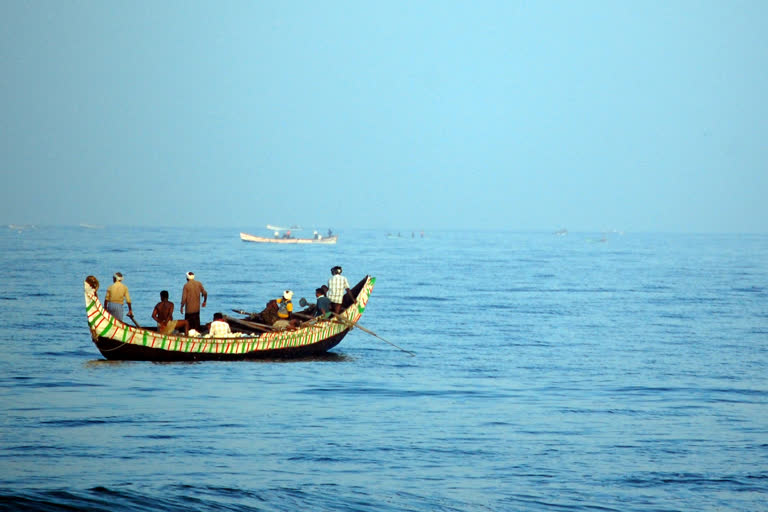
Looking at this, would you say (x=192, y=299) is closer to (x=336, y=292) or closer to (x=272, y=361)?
(x=272, y=361)

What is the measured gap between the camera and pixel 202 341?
26328 mm

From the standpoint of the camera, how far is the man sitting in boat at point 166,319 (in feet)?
85.4

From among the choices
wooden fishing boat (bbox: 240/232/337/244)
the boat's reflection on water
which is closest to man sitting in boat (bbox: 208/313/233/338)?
the boat's reflection on water

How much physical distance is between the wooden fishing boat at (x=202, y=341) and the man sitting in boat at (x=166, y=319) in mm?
336

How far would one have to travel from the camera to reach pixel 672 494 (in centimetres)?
1491

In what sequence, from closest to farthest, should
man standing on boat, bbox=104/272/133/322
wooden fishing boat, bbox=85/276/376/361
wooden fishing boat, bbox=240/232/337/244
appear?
wooden fishing boat, bbox=85/276/376/361 → man standing on boat, bbox=104/272/133/322 → wooden fishing boat, bbox=240/232/337/244

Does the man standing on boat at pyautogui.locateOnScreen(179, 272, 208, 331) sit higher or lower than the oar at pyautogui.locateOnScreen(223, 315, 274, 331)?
higher

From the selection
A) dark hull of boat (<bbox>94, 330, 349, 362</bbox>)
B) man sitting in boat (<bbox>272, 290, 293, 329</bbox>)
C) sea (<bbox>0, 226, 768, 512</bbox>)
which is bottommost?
sea (<bbox>0, 226, 768, 512</bbox>)

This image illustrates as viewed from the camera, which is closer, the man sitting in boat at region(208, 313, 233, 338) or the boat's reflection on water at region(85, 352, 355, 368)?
the boat's reflection on water at region(85, 352, 355, 368)

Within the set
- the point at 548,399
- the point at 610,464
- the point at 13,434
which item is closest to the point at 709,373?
the point at 548,399

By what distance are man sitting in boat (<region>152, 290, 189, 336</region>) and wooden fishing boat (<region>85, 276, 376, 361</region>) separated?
336 millimetres

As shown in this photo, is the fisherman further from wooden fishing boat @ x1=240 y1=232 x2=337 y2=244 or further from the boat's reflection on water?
wooden fishing boat @ x1=240 y1=232 x2=337 y2=244

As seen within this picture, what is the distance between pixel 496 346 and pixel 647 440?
1575cm

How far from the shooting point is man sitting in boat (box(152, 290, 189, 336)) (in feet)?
85.4
